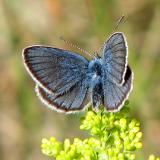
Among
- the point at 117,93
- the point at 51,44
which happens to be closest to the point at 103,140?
the point at 117,93

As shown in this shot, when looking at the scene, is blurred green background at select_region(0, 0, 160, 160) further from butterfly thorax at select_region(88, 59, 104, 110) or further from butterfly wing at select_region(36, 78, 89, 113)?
butterfly wing at select_region(36, 78, 89, 113)

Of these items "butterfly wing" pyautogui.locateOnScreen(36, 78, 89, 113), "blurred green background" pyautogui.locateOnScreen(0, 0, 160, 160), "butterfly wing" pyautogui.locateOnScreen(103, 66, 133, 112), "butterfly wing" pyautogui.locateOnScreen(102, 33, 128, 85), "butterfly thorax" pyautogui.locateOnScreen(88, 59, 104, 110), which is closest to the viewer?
"butterfly wing" pyautogui.locateOnScreen(103, 66, 133, 112)

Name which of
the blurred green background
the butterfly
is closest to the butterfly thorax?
the butterfly

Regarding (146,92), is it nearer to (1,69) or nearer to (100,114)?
(1,69)

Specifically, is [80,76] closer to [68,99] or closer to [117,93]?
[68,99]

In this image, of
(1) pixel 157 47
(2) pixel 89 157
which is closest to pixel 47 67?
(2) pixel 89 157

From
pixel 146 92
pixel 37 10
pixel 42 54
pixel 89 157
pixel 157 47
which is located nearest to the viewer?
pixel 89 157

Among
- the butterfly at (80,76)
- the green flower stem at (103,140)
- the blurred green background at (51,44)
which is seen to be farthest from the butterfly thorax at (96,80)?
the blurred green background at (51,44)

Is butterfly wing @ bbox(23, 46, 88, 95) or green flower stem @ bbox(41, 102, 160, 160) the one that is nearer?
green flower stem @ bbox(41, 102, 160, 160)
